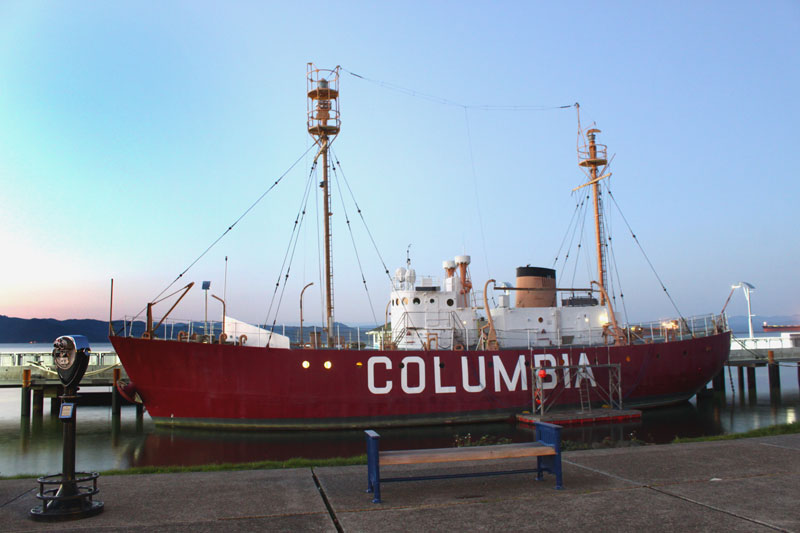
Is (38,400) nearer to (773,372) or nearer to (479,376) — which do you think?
(479,376)

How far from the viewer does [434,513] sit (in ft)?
19.1

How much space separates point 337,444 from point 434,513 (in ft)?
37.8

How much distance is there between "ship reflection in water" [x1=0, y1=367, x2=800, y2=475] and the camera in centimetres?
1550

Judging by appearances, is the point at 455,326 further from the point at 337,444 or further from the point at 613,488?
the point at 613,488

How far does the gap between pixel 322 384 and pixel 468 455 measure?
1226 cm

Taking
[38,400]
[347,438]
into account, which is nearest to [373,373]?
[347,438]

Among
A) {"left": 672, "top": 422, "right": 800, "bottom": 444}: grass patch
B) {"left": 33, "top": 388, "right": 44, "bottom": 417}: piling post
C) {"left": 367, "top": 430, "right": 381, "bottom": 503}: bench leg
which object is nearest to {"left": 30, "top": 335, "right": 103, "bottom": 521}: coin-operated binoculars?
{"left": 367, "top": 430, "right": 381, "bottom": 503}: bench leg

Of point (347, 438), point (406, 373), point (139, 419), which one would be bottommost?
point (139, 419)

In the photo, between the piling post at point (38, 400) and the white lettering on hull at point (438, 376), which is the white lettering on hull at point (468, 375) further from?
the piling post at point (38, 400)

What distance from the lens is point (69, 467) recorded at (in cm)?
607

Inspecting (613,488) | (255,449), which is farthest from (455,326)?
(613,488)

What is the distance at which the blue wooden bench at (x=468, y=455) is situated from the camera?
6.33 metres

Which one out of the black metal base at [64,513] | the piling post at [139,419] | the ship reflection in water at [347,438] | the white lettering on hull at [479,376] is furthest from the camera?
the piling post at [139,419]

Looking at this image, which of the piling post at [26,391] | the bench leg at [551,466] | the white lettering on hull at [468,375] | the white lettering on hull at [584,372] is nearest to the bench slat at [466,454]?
the bench leg at [551,466]
